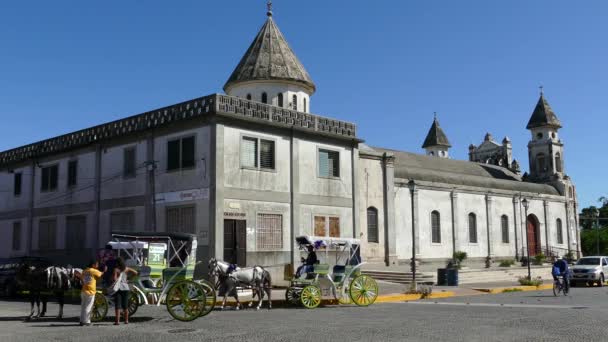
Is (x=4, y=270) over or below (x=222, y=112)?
below

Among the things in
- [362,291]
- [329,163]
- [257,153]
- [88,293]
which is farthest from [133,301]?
[329,163]

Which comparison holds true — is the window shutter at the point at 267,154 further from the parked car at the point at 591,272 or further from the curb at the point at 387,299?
the parked car at the point at 591,272

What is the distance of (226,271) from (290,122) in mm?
12070

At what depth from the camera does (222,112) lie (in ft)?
84.4

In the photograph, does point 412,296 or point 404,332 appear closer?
point 404,332

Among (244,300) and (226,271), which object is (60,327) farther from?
(244,300)

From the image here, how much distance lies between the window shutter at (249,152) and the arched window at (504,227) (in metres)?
25.9

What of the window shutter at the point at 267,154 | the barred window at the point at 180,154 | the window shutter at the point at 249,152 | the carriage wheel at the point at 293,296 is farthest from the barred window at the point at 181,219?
the carriage wheel at the point at 293,296

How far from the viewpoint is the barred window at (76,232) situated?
31.0 metres

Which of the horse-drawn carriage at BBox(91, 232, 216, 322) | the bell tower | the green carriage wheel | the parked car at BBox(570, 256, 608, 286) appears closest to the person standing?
the horse-drawn carriage at BBox(91, 232, 216, 322)

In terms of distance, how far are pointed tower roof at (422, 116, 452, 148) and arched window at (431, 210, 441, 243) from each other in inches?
977

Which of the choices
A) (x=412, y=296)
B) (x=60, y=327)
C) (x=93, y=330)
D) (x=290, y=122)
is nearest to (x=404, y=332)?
(x=93, y=330)

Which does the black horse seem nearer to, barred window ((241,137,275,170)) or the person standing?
the person standing

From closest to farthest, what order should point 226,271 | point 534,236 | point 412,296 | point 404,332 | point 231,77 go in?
1. point 404,332
2. point 226,271
3. point 412,296
4. point 231,77
5. point 534,236
